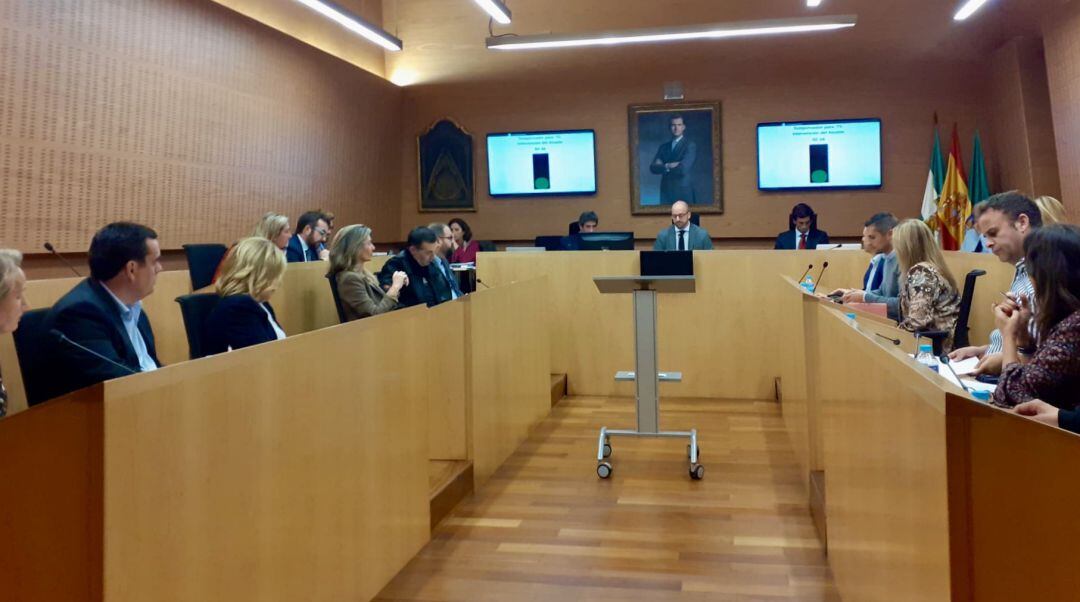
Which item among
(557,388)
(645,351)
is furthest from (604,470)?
(557,388)

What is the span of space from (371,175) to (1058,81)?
6272 mm

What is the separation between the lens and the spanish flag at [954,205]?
798 centimetres

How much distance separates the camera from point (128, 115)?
541cm

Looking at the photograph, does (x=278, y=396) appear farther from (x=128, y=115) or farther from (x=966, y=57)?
(x=966, y=57)

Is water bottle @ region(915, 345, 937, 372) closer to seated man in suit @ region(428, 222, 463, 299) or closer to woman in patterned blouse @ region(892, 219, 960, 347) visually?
woman in patterned blouse @ region(892, 219, 960, 347)

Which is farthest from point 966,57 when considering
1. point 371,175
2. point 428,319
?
point 428,319

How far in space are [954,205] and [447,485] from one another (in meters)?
6.52

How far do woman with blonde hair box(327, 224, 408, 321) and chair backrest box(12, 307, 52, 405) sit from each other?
1.66m

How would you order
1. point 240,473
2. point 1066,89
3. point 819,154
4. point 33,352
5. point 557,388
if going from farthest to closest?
point 819,154
point 1066,89
point 557,388
point 33,352
point 240,473

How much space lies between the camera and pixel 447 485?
11.5 feet

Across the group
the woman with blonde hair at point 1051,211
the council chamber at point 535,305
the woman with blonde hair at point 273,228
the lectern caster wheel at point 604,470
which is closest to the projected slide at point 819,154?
the council chamber at point 535,305

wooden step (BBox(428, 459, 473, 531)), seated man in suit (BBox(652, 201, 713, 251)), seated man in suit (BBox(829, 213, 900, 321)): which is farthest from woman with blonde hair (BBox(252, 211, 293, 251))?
seated man in suit (BBox(829, 213, 900, 321))

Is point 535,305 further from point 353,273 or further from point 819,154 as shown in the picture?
point 819,154

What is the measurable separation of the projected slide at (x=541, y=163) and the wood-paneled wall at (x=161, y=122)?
68.3 inches
